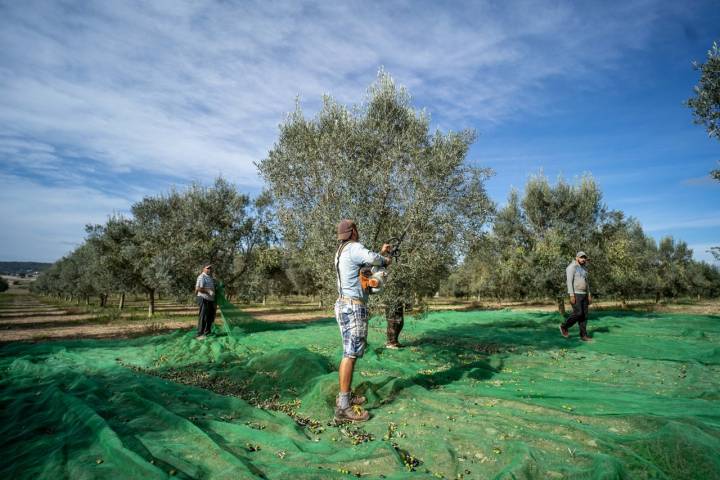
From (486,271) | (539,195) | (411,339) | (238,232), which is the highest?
(539,195)

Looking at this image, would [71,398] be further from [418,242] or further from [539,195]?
[539,195]

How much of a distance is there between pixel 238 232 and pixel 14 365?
1323 cm

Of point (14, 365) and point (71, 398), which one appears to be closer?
point (71, 398)

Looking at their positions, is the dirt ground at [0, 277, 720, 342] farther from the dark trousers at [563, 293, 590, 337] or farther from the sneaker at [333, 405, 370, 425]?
the dark trousers at [563, 293, 590, 337]

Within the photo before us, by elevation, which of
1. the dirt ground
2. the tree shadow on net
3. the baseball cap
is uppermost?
the baseball cap

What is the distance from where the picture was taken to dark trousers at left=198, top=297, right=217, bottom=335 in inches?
548

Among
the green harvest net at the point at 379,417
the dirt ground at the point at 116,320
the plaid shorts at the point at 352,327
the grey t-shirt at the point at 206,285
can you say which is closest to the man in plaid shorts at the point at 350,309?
the plaid shorts at the point at 352,327

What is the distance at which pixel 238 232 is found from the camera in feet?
71.8

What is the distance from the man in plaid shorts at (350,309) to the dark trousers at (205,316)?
962cm

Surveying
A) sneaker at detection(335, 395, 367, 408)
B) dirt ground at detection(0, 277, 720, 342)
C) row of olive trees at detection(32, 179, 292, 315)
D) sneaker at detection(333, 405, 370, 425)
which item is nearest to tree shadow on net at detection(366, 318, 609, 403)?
sneaker at detection(335, 395, 367, 408)

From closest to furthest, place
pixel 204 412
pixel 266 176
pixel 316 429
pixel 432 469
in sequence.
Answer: pixel 432 469, pixel 316 429, pixel 204 412, pixel 266 176

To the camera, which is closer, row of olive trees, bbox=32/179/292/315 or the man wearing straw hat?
the man wearing straw hat

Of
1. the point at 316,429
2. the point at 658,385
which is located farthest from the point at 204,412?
the point at 658,385

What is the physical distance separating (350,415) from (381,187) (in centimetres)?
582
